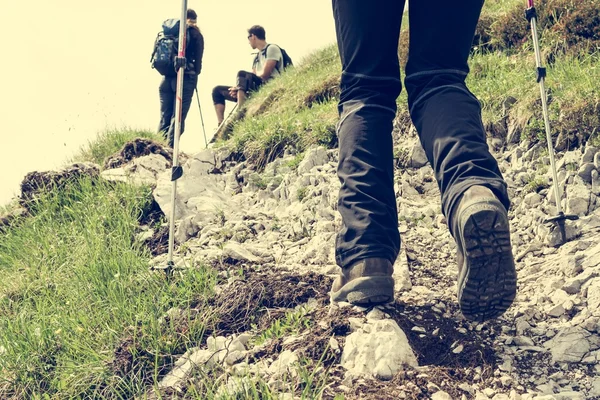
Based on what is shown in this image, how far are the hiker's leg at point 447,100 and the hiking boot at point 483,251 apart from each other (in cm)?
9

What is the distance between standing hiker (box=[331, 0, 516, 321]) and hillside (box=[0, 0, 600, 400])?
32 centimetres

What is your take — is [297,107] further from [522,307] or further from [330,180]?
[522,307]

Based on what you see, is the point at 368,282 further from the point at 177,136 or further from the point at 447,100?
the point at 177,136

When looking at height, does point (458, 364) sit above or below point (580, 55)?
below

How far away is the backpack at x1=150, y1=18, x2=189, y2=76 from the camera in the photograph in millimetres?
9742

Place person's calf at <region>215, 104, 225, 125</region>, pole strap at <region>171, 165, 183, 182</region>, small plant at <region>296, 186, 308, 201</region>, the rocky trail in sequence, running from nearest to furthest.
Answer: the rocky trail, pole strap at <region>171, 165, 183, 182</region>, small plant at <region>296, 186, 308, 201</region>, person's calf at <region>215, 104, 225, 125</region>

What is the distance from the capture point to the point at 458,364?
2533 millimetres

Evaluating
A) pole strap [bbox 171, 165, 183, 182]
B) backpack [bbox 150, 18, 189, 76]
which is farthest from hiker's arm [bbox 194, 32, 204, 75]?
pole strap [bbox 171, 165, 183, 182]

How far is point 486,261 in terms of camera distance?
221 cm

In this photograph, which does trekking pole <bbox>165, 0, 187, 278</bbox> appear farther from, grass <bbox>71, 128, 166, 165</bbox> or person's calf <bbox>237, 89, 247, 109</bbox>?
person's calf <bbox>237, 89, 247, 109</bbox>

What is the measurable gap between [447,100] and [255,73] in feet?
35.0

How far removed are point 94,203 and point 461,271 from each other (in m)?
4.45

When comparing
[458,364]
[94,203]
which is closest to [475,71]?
[94,203]

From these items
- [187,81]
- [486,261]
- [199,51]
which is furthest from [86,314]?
[199,51]
